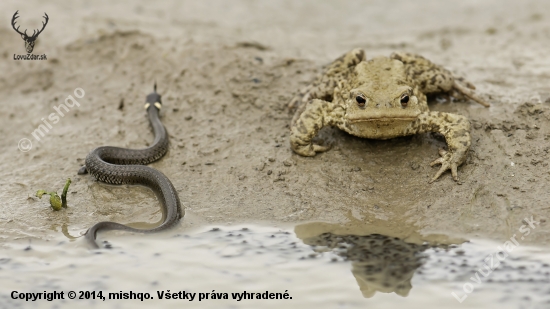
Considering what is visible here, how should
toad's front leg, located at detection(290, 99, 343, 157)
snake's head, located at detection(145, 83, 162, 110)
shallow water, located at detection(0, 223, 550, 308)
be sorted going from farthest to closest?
snake's head, located at detection(145, 83, 162, 110) < toad's front leg, located at detection(290, 99, 343, 157) < shallow water, located at detection(0, 223, 550, 308)

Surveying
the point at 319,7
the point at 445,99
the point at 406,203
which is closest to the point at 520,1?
the point at 319,7

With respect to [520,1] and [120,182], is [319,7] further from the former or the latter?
[120,182]

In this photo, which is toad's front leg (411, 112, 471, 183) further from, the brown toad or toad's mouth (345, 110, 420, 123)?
toad's mouth (345, 110, 420, 123)

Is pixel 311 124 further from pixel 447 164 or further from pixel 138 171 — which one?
pixel 138 171

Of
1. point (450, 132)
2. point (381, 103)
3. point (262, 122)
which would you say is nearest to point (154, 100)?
point (262, 122)

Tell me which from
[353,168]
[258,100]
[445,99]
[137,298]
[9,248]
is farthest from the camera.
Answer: [258,100]

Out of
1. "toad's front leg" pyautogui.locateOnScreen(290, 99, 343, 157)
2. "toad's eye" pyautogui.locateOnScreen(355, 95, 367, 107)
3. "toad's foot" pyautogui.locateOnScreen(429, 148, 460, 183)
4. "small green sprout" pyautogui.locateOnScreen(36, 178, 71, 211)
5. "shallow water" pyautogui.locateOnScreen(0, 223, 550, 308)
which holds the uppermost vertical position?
"toad's eye" pyautogui.locateOnScreen(355, 95, 367, 107)

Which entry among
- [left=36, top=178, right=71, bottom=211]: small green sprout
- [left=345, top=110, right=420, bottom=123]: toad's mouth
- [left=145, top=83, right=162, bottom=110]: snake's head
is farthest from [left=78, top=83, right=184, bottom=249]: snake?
[left=345, top=110, right=420, bottom=123]: toad's mouth
